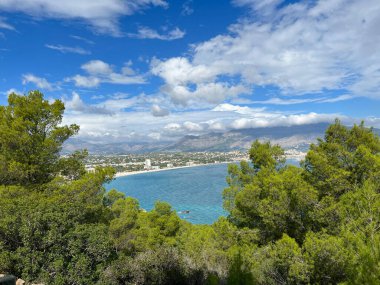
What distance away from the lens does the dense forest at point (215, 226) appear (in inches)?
332

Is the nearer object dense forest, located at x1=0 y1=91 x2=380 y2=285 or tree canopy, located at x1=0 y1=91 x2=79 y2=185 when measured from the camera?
dense forest, located at x1=0 y1=91 x2=380 y2=285

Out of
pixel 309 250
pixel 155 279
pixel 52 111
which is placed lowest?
pixel 155 279

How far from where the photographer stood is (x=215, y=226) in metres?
14.5

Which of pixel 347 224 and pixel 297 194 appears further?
pixel 297 194

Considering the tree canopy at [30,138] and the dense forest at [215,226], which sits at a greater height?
the tree canopy at [30,138]

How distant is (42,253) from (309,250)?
23.8 feet

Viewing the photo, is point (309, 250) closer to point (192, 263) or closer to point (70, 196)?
point (192, 263)

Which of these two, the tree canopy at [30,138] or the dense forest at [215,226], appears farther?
the tree canopy at [30,138]

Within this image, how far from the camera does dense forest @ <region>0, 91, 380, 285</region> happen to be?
27.7ft

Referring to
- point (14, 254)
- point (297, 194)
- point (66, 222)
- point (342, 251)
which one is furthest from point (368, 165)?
point (14, 254)

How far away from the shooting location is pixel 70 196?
1048 cm

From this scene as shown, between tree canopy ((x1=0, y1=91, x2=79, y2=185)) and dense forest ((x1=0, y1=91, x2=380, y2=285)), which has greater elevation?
tree canopy ((x1=0, y1=91, x2=79, y2=185))

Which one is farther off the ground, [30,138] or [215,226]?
[30,138]

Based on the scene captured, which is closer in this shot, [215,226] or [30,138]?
[30,138]
